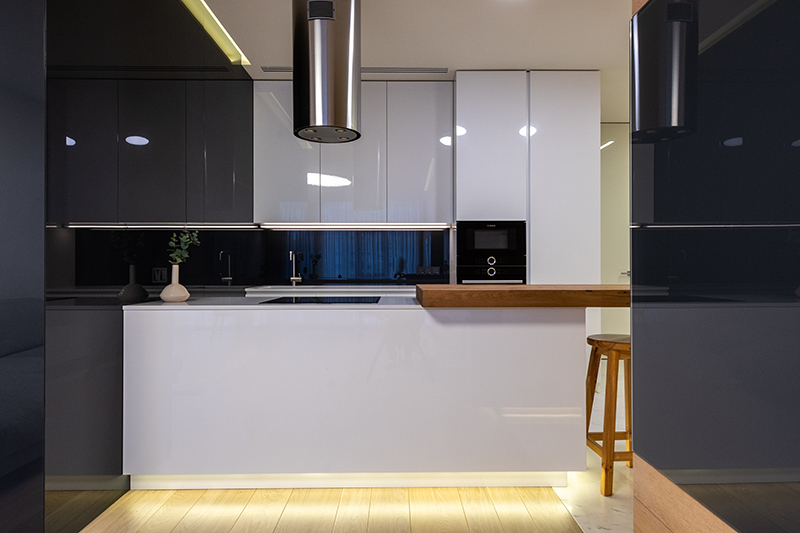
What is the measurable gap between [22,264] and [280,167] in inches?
98.6

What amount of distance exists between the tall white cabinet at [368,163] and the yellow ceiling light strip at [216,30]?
415 millimetres

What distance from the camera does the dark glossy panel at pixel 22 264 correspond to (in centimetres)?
138

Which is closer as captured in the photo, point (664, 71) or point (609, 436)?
point (664, 71)

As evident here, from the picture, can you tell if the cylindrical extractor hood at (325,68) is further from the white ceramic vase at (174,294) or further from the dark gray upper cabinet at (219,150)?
the white ceramic vase at (174,294)

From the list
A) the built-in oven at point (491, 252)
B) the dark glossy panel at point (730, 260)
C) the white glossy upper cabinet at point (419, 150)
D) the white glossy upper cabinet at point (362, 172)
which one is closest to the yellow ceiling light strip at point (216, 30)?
the white glossy upper cabinet at point (362, 172)

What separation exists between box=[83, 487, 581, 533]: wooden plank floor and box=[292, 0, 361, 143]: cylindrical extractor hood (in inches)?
70.1

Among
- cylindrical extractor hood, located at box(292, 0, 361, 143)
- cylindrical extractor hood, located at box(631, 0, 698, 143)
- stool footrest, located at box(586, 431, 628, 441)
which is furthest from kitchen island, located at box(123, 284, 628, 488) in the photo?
cylindrical extractor hood, located at box(631, 0, 698, 143)

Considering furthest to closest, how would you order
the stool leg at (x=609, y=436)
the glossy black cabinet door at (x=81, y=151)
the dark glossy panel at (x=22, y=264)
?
the stool leg at (x=609, y=436), the glossy black cabinet door at (x=81, y=151), the dark glossy panel at (x=22, y=264)

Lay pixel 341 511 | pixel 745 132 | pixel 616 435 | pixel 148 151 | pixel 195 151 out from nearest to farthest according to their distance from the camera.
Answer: pixel 745 132 → pixel 341 511 → pixel 616 435 → pixel 148 151 → pixel 195 151

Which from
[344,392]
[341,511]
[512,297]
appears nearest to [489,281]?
[512,297]

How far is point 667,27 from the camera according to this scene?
998 millimetres

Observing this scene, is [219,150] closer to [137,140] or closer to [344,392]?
[137,140]

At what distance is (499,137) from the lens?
3625 millimetres

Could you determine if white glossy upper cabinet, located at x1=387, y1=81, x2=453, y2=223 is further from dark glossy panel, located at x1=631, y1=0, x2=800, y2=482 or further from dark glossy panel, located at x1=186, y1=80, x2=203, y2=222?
dark glossy panel, located at x1=631, y1=0, x2=800, y2=482
